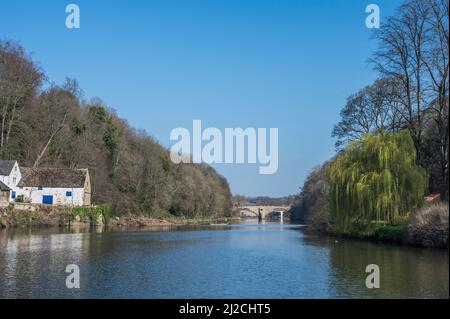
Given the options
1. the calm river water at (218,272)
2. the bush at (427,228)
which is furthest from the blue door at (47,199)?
the bush at (427,228)

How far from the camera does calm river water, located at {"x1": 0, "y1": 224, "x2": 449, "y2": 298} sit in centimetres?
1494

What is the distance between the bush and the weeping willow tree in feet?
13.9

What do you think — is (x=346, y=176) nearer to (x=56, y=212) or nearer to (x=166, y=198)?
(x=56, y=212)

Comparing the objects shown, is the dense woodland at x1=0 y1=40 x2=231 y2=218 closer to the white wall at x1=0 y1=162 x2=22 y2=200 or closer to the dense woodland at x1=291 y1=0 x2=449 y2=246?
the white wall at x1=0 y1=162 x2=22 y2=200

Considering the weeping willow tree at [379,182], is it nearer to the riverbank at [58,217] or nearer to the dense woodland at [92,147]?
the riverbank at [58,217]

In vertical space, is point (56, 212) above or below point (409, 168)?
below

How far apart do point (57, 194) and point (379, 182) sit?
39750mm

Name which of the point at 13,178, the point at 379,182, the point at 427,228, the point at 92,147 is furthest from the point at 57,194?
the point at 427,228

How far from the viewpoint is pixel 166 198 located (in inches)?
3187

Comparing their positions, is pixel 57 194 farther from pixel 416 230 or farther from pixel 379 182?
pixel 416 230

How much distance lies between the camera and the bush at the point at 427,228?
82.4 ft

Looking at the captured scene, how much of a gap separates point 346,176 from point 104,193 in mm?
43476
